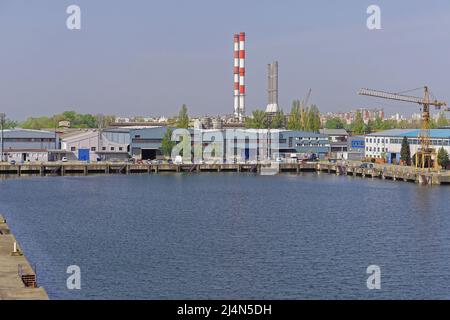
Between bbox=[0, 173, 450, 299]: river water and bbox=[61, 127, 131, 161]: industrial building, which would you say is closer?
bbox=[0, 173, 450, 299]: river water

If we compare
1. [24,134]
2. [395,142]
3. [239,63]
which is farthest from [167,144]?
[239,63]

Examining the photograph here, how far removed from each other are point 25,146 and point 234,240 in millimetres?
49977

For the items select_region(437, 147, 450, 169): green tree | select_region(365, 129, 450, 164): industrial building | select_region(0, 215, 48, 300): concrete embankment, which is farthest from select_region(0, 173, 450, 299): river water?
select_region(365, 129, 450, 164): industrial building

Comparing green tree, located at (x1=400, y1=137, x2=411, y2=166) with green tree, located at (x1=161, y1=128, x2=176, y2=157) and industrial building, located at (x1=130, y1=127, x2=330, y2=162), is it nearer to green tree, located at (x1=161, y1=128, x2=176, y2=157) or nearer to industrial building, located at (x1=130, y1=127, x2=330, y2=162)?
industrial building, located at (x1=130, y1=127, x2=330, y2=162)

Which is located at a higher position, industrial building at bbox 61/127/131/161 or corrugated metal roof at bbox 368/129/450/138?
corrugated metal roof at bbox 368/129/450/138

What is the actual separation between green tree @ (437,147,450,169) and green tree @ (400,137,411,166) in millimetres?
5581

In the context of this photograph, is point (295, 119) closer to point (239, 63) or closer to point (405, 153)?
point (239, 63)

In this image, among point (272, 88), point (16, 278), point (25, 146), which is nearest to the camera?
point (16, 278)

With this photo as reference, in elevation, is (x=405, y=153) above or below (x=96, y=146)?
below

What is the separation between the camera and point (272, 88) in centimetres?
12394

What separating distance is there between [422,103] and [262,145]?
57.2ft

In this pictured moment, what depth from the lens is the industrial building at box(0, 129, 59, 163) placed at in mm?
76625

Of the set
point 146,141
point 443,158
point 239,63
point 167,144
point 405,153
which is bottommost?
point 443,158
